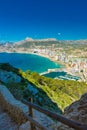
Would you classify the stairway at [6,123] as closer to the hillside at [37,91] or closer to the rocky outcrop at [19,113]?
the rocky outcrop at [19,113]

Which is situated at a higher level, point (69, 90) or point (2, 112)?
point (2, 112)

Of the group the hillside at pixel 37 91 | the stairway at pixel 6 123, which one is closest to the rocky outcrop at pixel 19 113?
the stairway at pixel 6 123

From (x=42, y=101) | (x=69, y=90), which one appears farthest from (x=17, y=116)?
(x=69, y=90)

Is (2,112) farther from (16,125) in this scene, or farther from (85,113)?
(85,113)

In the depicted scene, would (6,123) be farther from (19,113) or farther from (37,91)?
(37,91)

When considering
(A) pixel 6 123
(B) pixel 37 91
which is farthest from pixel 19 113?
(B) pixel 37 91

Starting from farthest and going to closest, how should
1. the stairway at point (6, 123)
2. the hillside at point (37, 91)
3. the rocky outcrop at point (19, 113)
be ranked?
1. the hillside at point (37, 91)
2. the stairway at point (6, 123)
3. the rocky outcrop at point (19, 113)

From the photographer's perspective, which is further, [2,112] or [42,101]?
[42,101]

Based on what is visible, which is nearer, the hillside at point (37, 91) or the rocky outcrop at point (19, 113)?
the rocky outcrop at point (19, 113)

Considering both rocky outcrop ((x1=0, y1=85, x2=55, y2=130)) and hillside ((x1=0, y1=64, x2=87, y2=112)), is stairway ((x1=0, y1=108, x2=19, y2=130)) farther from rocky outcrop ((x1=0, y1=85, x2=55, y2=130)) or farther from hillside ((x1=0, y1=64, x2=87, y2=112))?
hillside ((x1=0, y1=64, x2=87, y2=112))
